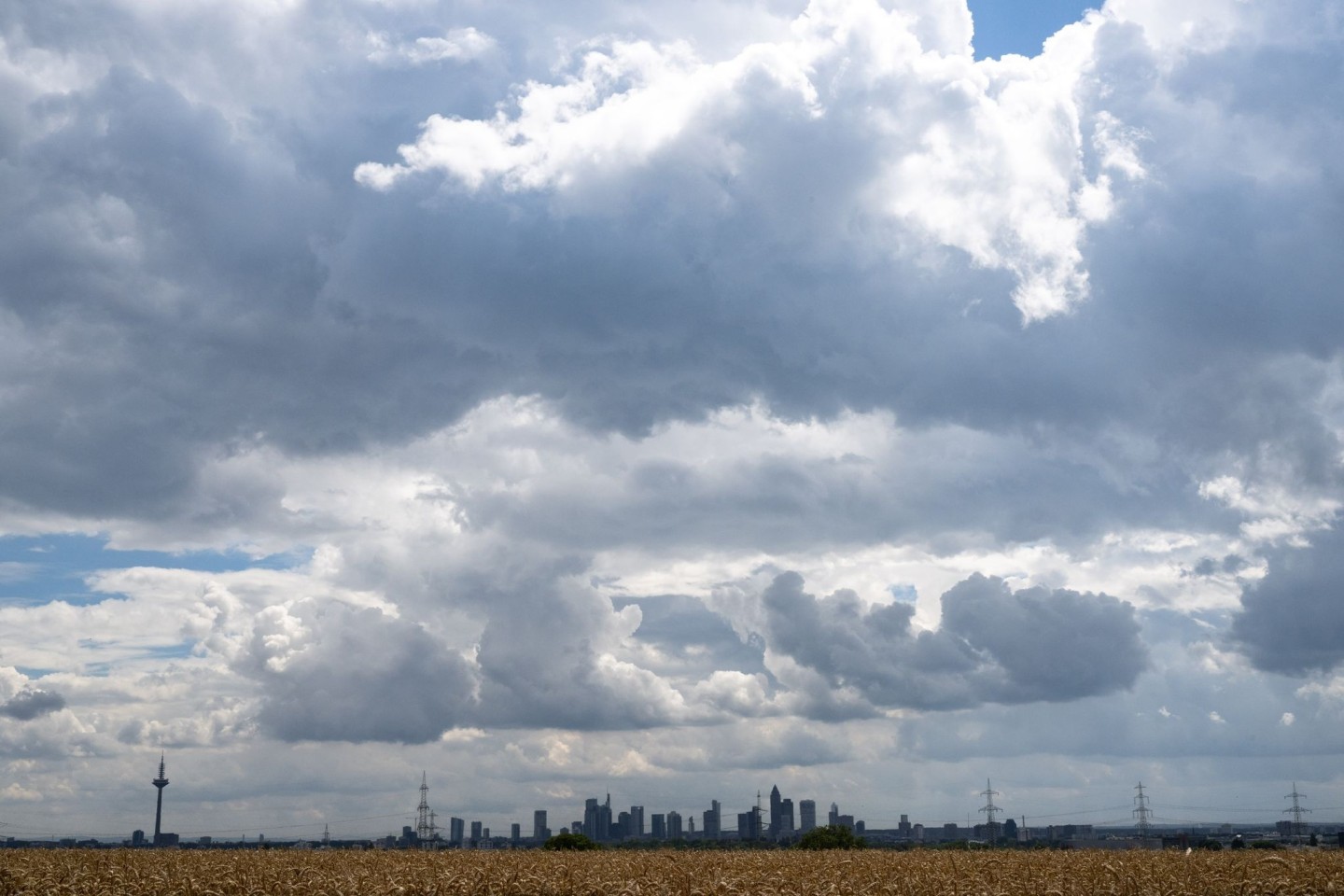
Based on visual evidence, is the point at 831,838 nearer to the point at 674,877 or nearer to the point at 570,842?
the point at 570,842

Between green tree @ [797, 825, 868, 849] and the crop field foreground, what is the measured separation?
76322mm

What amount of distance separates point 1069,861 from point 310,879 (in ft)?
96.3

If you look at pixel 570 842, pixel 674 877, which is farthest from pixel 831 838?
pixel 674 877

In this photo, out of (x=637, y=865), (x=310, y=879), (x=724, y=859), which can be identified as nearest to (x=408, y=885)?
(x=310, y=879)

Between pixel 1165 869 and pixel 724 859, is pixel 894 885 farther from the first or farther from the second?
pixel 724 859

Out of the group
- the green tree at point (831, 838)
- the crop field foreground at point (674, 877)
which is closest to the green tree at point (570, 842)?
the green tree at point (831, 838)

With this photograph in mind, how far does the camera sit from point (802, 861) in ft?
173

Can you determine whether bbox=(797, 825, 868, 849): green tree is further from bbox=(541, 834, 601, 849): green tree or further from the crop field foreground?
the crop field foreground

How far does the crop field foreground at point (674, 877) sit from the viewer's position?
3219 centimetres

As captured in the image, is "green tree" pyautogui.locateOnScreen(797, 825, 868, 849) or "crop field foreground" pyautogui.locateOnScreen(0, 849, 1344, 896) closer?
"crop field foreground" pyautogui.locateOnScreen(0, 849, 1344, 896)

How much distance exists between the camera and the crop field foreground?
3219cm

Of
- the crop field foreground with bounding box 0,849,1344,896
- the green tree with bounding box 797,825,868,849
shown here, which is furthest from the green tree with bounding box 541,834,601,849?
the crop field foreground with bounding box 0,849,1344,896

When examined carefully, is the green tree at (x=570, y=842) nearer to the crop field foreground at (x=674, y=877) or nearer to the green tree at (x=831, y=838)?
the green tree at (x=831, y=838)

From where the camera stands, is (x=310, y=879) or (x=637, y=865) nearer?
(x=310, y=879)
